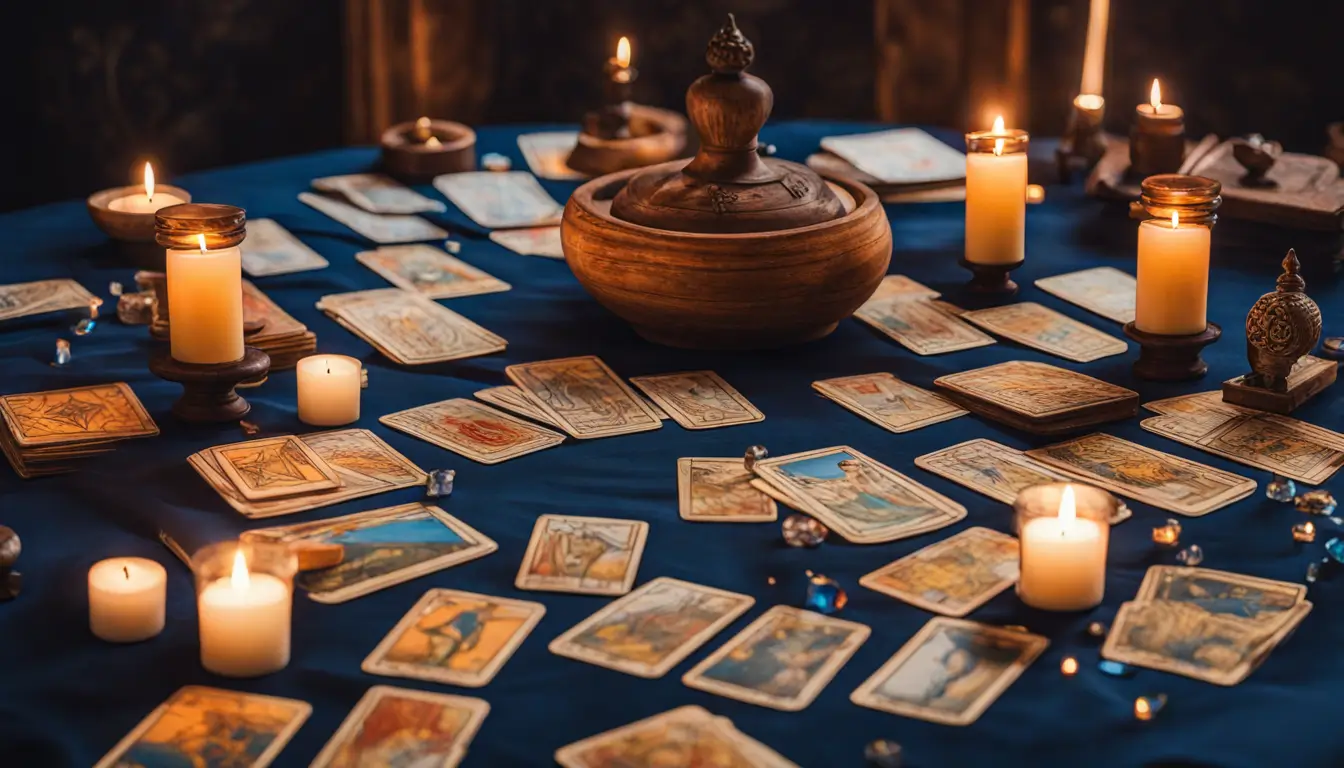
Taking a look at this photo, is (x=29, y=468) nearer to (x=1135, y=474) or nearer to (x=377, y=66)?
(x=1135, y=474)

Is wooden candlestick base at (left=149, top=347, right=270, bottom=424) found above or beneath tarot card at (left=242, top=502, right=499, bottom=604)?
above

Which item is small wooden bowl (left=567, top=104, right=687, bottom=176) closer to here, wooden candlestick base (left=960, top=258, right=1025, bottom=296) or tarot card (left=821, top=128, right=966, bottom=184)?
tarot card (left=821, top=128, right=966, bottom=184)

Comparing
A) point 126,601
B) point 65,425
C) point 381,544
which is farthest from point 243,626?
point 65,425

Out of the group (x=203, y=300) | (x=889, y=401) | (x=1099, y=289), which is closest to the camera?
(x=203, y=300)

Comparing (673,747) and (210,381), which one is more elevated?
(210,381)

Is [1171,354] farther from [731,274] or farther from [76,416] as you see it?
[76,416]

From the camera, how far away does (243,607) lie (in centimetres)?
161

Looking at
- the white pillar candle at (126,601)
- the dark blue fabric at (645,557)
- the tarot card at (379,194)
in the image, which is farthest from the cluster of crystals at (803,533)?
the tarot card at (379,194)

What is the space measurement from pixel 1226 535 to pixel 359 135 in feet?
12.1

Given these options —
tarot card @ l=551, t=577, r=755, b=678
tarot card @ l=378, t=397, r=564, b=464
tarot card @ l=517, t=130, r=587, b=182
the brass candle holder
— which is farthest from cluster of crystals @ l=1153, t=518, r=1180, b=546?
tarot card @ l=517, t=130, r=587, b=182

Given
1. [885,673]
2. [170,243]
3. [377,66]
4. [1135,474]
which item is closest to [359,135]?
[377,66]

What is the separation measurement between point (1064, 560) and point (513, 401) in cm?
98

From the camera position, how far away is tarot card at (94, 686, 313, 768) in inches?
59.2

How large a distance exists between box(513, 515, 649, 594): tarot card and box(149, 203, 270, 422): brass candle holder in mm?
600
